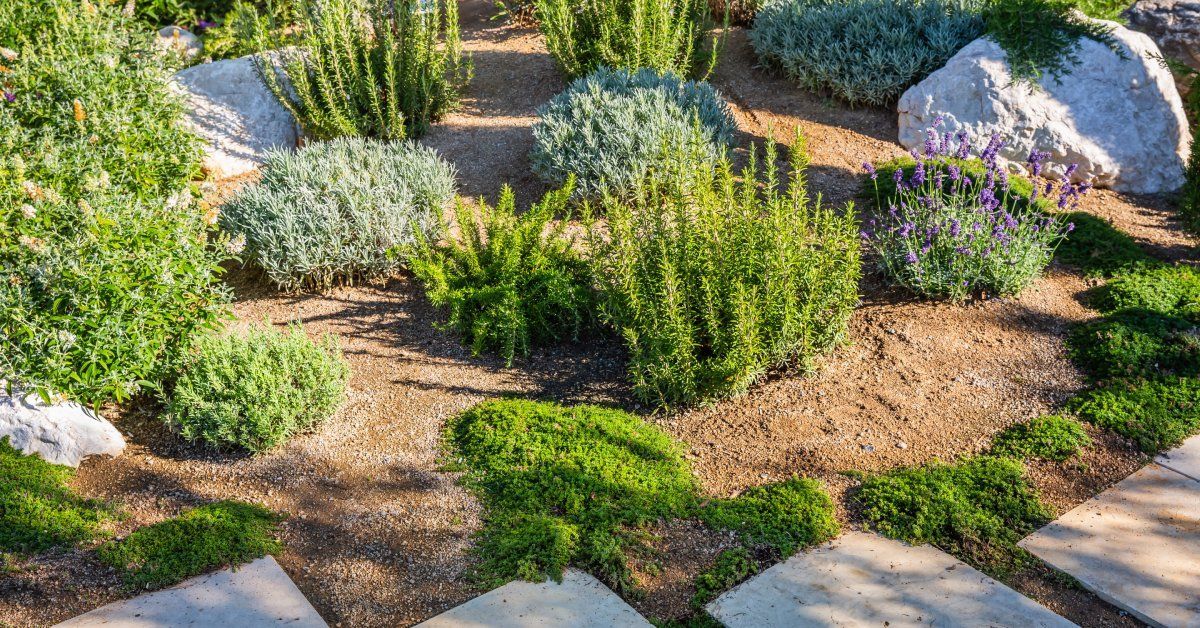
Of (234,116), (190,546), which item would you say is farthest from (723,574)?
(234,116)

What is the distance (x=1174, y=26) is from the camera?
8281mm

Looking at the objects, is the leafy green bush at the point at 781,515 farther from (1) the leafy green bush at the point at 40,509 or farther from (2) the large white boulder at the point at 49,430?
(2) the large white boulder at the point at 49,430

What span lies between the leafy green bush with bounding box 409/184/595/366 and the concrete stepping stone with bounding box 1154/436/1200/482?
9.61 feet

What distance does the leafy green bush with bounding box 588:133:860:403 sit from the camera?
462cm

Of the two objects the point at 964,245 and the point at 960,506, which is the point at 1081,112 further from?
the point at 960,506

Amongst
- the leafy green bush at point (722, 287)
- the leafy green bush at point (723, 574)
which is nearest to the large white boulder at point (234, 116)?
the leafy green bush at point (722, 287)

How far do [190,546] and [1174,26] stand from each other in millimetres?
8798

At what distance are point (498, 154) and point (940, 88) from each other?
3.53 m

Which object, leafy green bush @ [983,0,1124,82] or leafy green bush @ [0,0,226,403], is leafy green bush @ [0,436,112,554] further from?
leafy green bush @ [983,0,1124,82]

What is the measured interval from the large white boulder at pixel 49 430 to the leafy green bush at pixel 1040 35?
6.76 m

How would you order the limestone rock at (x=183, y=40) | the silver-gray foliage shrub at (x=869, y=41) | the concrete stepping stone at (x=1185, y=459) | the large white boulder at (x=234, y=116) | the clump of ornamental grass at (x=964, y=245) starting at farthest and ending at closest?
the limestone rock at (x=183, y=40), the silver-gray foliage shrub at (x=869, y=41), the large white boulder at (x=234, y=116), the clump of ornamental grass at (x=964, y=245), the concrete stepping stone at (x=1185, y=459)

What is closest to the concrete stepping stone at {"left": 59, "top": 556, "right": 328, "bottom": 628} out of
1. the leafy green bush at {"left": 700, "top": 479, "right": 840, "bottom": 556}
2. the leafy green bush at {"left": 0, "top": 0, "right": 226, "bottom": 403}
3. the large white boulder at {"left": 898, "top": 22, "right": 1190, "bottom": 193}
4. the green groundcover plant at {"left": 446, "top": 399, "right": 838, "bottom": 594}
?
the green groundcover plant at {"left": 446, "top": 399, "right": 838, "bottom": 594}

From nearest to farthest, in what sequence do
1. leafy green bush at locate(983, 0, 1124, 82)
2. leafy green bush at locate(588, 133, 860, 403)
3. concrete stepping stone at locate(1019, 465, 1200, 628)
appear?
concrete stepping stone at locate(1019, 465, 1200, 628)
leafy green bush at locate(588, 133, 860, 403)
leafy green bush at locate(983, 0, 1124, 82)

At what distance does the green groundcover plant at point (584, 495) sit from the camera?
150 inches
